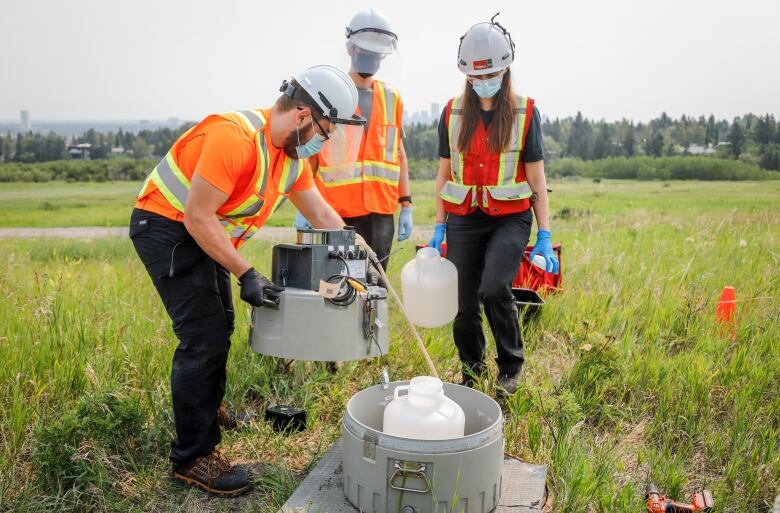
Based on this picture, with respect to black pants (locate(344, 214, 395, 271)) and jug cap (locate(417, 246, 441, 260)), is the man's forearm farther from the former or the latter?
black pants (locate(344, 214, 395, 271))

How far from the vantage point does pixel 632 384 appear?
147 inches

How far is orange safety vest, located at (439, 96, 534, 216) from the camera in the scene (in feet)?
11.7

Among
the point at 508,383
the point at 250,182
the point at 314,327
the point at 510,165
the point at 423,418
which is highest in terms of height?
the point at 510,165

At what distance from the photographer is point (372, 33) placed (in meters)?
4.02

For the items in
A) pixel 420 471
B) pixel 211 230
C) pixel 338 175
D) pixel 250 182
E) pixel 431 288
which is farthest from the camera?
pixel 338 175

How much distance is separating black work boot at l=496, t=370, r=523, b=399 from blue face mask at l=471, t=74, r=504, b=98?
154cm

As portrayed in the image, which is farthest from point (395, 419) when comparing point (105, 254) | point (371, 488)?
point (105, 254)

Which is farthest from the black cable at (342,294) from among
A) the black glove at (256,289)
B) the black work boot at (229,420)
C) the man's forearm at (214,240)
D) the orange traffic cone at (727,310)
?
the orange traffic cone at (727,310)

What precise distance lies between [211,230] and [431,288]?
5.50 ft

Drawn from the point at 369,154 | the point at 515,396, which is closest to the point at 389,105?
the point at 369,154

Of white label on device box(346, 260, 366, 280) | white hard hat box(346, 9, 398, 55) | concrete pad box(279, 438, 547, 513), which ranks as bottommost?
concrete pad box(279, 438, 547, 513)

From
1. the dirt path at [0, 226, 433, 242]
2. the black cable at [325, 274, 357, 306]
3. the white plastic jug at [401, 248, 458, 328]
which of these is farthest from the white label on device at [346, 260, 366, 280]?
the dirt path at [0, 226, 433, 242]

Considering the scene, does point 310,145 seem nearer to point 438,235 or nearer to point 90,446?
point 438,235

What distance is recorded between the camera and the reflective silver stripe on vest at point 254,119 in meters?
2.69
